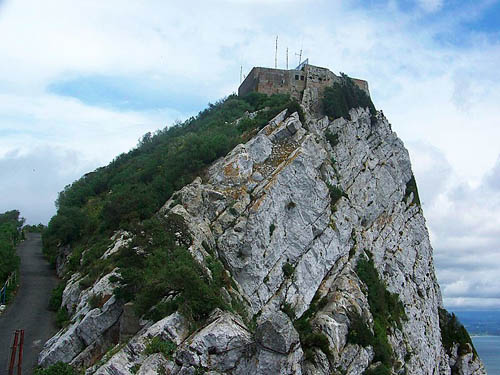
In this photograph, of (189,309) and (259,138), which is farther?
(259,138)

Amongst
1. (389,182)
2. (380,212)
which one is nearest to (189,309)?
(380,212)

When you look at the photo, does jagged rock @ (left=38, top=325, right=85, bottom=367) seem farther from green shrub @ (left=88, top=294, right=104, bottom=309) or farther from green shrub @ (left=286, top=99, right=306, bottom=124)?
green shrub @ (left=286, top=99, right=306, bottom=124)

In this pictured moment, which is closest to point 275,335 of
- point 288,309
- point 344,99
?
point 288,309

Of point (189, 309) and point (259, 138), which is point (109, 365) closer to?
point (189, 309)

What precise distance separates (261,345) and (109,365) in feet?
16.8

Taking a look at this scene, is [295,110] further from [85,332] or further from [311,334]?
[85,332]

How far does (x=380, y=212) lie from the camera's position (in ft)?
157

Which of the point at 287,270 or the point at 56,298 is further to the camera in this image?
the point at 287,270

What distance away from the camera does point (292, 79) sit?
55312 mm

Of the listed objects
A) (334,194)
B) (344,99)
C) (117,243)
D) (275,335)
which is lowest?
(275,335)

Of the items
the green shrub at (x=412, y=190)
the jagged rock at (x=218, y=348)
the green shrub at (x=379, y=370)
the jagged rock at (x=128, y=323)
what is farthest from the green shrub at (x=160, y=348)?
the green shrub at (x=412, y=190)

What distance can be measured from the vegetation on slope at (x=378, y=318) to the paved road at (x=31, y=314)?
17996 millimetres

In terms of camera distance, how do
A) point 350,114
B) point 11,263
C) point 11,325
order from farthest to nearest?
point 350,114, point 11,263, point 11,325

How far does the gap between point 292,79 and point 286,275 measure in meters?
27.8
